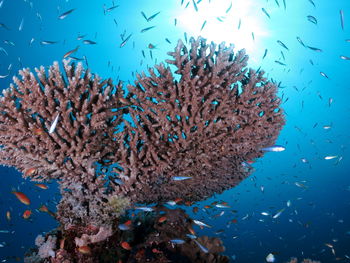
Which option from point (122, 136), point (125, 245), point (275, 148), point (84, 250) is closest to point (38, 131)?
point (122, 136)

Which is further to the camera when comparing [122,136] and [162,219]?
[162,219]

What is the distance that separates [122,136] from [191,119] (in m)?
1.44

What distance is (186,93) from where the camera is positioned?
4.17 metres

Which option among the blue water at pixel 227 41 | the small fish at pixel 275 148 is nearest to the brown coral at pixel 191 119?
the small fish at pixel 275 148

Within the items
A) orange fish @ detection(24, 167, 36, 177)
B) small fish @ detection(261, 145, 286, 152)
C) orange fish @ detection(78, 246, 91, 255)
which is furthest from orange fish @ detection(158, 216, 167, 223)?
small fish @ detection(261, 145, 286, 152)

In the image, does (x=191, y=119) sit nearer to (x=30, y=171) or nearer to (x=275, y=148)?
(x=275, y=148)

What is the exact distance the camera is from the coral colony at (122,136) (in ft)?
13.0

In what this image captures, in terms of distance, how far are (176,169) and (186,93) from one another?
65.3 inches

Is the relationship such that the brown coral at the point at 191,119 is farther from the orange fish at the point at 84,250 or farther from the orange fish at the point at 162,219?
the orange fish at the point at 84,250

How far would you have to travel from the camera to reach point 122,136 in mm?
4480

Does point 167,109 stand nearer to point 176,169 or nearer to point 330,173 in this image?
point 176,169

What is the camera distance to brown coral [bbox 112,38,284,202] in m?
4.27

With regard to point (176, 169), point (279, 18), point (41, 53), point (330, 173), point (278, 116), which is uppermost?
point (41, 53)

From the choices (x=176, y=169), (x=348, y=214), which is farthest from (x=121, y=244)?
(x=348, y=214)
